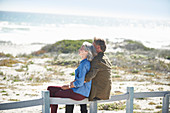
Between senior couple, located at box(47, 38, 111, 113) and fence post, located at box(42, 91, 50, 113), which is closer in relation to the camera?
fence post, located at box(42, 91, 50, 113)

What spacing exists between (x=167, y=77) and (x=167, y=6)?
13340 centimetres

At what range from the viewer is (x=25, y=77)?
12.2 metres

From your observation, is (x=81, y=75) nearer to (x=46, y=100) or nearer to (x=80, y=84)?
(x=80, y=84)

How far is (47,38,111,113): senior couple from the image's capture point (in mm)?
3854

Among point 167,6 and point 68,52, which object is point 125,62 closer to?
point 68,52

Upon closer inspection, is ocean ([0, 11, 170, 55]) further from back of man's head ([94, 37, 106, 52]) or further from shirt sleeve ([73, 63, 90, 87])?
shirt sleeve ([73, 63, 90, 87])

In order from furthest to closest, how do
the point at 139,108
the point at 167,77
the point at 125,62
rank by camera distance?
1. the point at 125,62
2. the point at 167,77
3. the point at 139,108

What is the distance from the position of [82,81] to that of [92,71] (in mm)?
215

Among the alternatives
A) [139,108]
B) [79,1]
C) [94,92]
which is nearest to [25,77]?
[139,108]

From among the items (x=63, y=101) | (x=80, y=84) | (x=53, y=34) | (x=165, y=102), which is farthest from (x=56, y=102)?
(x=53, y=34)

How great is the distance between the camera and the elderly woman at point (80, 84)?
384 centimetres

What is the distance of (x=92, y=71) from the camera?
12.7ft

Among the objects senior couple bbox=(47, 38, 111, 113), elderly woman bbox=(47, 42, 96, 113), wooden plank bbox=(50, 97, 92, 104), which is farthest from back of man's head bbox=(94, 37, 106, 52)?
wooden plank bbox=(50, 97, 92, 104)

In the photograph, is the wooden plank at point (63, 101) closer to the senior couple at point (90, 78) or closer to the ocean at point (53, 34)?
the senior couple at point (90, 78)
